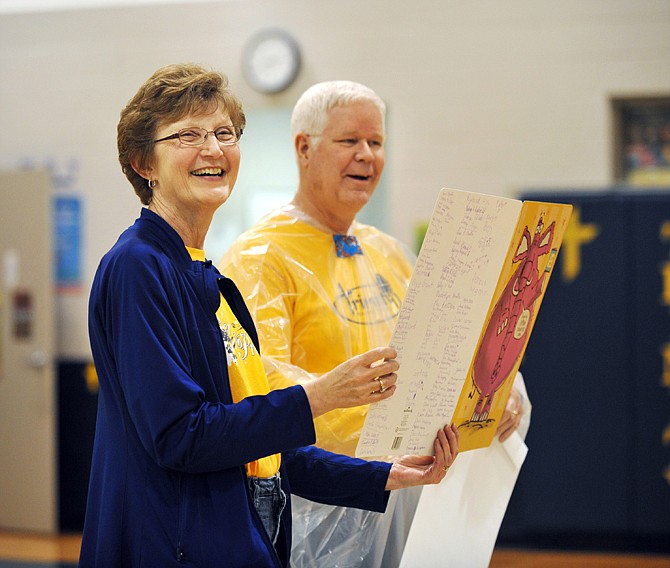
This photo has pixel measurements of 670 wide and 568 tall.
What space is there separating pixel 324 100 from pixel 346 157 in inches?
5.2

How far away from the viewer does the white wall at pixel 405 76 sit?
14.6 feet

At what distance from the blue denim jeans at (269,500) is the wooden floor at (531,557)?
2.80 meters

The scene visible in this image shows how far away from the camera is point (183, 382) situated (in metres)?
1.19

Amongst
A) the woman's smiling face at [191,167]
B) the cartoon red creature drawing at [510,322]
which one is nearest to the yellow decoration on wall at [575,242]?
the cartoon red creature drawing at [510,322]

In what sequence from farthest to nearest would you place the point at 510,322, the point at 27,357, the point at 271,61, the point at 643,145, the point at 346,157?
the point at 27,357 < the point at 271,61 < the point at 643,145 < the point at 346,157 < the point at 510,322

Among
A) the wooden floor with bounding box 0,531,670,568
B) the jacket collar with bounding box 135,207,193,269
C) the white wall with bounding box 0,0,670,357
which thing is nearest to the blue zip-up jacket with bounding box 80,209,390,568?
the jacket collar with bounding box 135,207,193,269

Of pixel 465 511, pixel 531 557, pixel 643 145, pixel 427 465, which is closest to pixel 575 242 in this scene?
pixel 643 145

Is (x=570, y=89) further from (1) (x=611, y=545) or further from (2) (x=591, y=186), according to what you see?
(1) (x=611, y=545)

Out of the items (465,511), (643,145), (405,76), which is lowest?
(465,511)

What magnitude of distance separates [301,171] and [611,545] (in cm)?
273

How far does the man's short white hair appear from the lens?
2.04 m

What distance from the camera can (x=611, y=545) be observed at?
412 centimetres

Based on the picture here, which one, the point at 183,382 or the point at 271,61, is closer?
the point at 183,382

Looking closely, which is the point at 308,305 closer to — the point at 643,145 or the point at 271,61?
the point at 271,61
